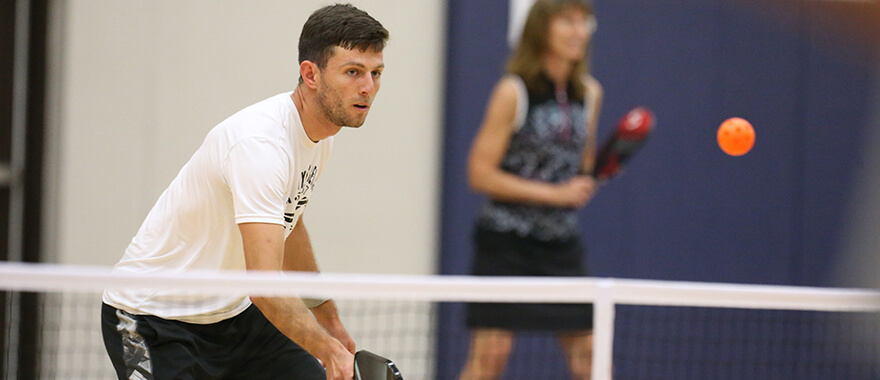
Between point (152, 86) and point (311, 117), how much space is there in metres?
2.38

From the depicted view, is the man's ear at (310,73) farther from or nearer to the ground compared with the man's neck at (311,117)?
farther from the ground

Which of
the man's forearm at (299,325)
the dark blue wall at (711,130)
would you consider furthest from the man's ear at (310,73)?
the dark blue wall at (711,130)

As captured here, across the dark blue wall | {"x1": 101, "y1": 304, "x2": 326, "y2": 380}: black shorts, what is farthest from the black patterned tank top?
{"x1": 101, "y1": 304, "x2": 326, "y2": 380}: black shorts

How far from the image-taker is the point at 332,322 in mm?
3014

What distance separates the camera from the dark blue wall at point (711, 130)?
4973mm

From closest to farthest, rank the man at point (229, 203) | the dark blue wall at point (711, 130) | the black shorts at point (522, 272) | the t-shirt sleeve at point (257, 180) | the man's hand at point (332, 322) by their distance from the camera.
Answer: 1. the t-shirt sleeve at point (257, 180)
2. the man at point (229, 203)
3. the man's hand at point (332, 322)
4. the black shorts at point (522, 272)
5. the dark blue wall at point (711, 130)

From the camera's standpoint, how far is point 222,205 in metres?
2.66

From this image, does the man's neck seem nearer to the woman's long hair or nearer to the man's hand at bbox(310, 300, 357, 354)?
the man's hand at bbox(310, 300, 357, 354)

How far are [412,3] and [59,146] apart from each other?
180 cm

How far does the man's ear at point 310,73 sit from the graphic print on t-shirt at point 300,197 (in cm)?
23

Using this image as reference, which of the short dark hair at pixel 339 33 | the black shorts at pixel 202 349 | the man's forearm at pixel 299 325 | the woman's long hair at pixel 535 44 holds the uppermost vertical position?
the woman's long hair at pixel 535 44

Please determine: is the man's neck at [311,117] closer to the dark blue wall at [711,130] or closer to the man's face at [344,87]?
the man's face at [344,87]

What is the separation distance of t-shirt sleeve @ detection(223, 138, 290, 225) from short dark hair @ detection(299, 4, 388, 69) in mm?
317

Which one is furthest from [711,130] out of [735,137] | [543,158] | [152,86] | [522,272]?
[152,86]
